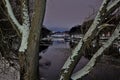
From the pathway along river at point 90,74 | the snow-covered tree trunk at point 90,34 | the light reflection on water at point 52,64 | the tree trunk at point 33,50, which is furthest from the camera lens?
the light reflection on water at point 52,64

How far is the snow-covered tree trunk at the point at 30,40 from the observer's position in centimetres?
433

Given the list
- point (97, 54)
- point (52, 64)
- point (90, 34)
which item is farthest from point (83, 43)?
point (52, 64)

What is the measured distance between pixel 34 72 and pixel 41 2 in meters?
1.24

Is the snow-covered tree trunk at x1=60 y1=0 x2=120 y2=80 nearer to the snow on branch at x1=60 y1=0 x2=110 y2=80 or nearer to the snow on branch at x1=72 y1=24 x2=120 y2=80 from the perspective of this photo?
the snow on branch at x1=60 y1=0 x2=110 y2=80

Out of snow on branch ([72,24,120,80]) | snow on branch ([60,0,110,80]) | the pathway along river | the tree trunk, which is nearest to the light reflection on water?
the pathway along river

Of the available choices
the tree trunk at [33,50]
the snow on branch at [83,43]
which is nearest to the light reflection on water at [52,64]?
the tree trunk at [33,50]

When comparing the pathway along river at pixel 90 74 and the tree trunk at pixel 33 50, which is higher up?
the tree trunk at pixel 33 50

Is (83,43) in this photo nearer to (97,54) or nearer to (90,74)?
(97,54)

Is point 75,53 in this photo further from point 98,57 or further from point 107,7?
point 107,7

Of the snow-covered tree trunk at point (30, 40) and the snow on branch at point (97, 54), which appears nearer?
the snow on branch at point (97, 54)

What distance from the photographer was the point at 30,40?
4398mm

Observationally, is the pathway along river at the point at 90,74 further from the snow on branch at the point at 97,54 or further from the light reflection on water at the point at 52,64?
the snow on branch at the point at 97,54

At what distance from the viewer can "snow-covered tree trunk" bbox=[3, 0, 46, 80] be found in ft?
14.2

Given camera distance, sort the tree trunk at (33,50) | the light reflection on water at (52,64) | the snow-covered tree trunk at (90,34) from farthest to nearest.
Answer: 1. the light reflection on water at (52,64)
2. the tree trunk at (33,50)
3. the snow-covered tree trunk at (90,34)
